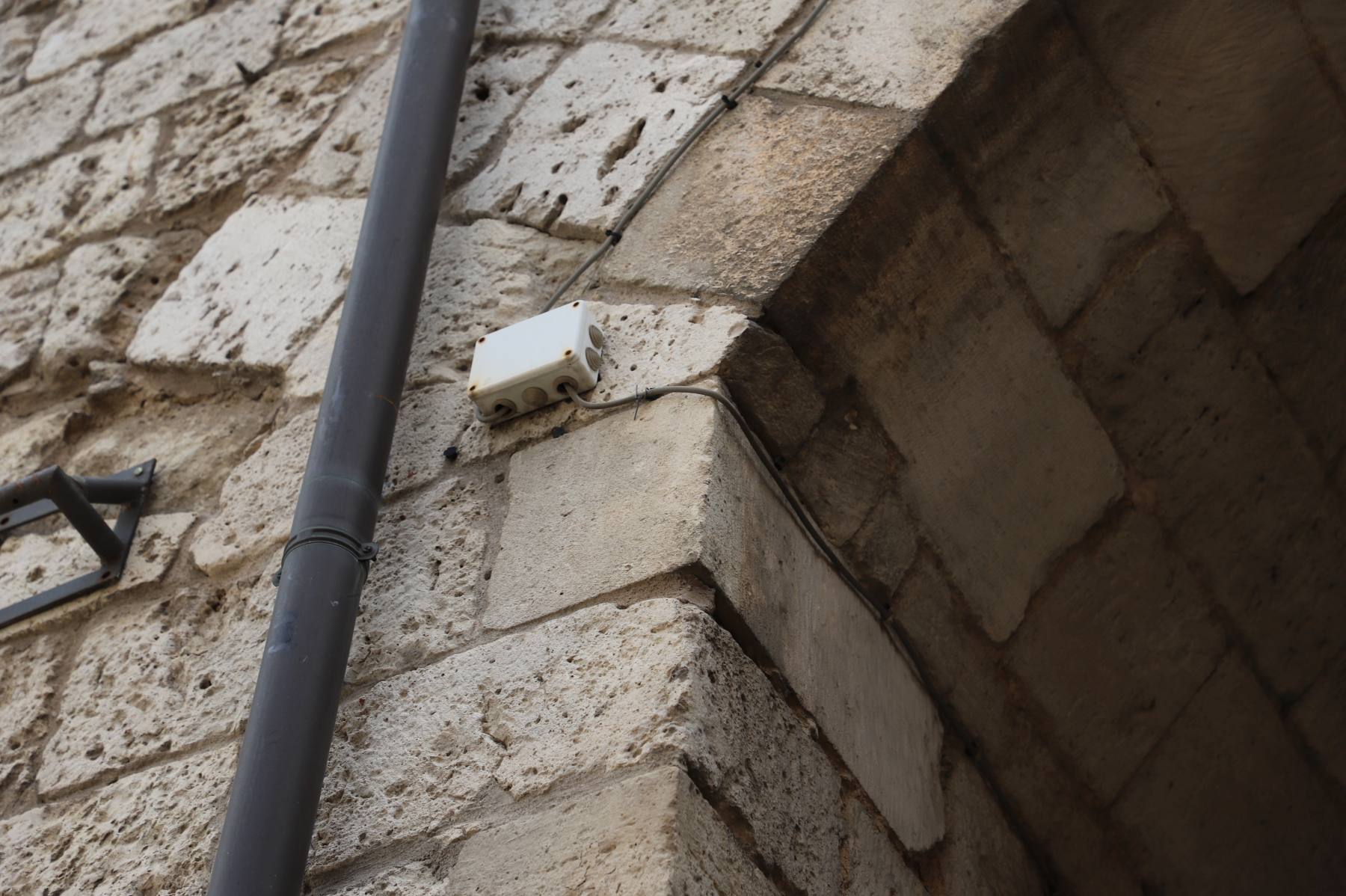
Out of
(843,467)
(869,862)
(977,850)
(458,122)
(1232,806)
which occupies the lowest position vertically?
(869,862)

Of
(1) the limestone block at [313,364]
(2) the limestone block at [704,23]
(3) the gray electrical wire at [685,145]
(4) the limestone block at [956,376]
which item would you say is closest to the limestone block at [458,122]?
(2) the limestone block at [704,23]

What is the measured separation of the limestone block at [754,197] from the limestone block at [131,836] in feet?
2.74

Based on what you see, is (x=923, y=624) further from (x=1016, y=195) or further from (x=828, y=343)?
(x=1016, y=195)

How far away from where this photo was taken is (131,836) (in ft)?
5.59

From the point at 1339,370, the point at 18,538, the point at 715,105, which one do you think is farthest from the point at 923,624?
the point at 18,538

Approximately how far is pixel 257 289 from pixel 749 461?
102 centimetres

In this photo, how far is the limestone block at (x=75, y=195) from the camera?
269cm

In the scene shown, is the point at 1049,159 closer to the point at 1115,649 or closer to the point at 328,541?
the point at 1115,649

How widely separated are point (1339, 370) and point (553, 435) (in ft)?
5.02

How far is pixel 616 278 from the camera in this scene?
1.94 meters

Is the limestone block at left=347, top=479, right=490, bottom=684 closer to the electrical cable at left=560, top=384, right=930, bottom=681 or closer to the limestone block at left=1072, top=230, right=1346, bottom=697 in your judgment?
the electrical cable at left=560, top=384, right=930, bottom=681

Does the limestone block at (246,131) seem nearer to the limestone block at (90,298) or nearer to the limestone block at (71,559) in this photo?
the limestone block at (90,298)

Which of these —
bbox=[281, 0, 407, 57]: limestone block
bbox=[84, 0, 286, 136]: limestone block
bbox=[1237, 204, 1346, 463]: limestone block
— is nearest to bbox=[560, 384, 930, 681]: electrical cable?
bbox=[1237, 204, 1346, 463]: limestone block

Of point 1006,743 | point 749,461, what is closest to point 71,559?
point 749,461
